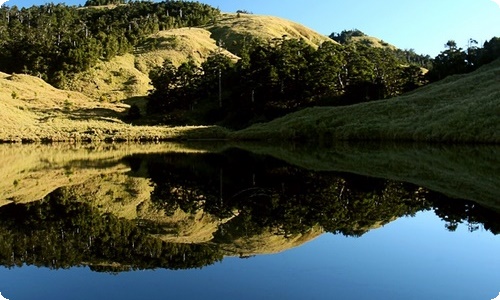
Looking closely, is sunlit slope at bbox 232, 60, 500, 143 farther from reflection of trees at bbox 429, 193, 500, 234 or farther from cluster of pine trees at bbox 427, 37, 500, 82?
reflection of trees at bbox 429, 193, 500, 234

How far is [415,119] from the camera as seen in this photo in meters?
56.4

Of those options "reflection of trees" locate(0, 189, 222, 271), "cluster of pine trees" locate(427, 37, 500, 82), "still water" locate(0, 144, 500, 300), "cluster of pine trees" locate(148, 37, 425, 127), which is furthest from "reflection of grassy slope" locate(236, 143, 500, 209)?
"cluster of pine trees" locate(427, 37, 500, 82)

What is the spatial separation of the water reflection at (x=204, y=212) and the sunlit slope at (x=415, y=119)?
2502 centimetres

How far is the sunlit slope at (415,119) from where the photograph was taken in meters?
48.7

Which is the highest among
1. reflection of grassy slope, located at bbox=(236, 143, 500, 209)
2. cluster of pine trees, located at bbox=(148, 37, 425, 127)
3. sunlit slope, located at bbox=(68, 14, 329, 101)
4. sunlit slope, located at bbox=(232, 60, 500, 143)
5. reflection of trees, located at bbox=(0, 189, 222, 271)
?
sunlit slope, located at bbox=(68, 14, 329, 101)

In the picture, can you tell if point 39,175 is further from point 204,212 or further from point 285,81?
point 285,81

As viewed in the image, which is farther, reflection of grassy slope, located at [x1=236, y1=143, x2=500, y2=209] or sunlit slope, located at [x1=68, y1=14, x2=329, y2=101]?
sunlit slope, located at [x1=68, y1=14, x2=329, y2=101]

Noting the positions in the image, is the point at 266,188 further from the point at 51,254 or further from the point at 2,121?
the point at 2,121

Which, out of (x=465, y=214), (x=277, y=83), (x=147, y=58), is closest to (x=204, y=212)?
(x=465, y=214)

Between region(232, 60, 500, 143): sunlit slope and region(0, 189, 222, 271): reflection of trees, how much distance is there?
40.7 meters

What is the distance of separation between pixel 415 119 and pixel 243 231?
48242 millimetres

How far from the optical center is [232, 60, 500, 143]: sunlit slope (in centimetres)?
4869

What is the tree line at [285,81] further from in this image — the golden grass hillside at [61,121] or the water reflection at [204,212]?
the water reflection at [204,212]

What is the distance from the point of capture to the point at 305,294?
27.3 feet
